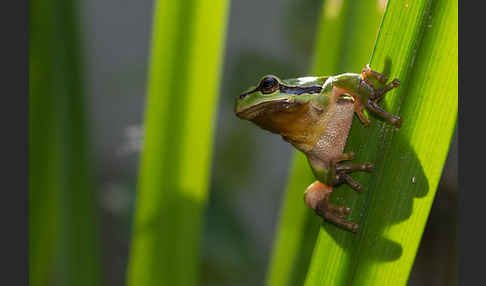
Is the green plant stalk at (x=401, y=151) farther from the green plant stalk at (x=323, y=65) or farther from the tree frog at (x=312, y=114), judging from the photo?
the green plant stalk at (x=323, y=65)

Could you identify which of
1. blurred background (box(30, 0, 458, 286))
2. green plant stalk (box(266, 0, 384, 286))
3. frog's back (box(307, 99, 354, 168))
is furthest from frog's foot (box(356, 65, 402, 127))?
blurred background (box(30, 0, 458, 286))

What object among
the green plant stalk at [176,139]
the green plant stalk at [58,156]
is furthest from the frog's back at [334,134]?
the green plant stalk at [58,156]

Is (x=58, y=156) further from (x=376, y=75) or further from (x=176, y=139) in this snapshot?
(x=376, y=75)

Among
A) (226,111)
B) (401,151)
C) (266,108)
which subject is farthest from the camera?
(226,111)

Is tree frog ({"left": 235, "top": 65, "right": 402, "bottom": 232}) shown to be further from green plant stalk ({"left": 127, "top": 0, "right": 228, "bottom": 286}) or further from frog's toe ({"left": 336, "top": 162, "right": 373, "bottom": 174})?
green plant stalk ({"left": 127, "top": 0, "right": 228, "bottom": 286})

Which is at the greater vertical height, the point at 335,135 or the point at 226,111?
the point at 335,135

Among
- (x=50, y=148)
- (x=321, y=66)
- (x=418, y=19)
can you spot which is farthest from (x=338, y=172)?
(x=50, y=148)

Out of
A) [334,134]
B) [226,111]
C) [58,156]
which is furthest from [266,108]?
[226,111]
